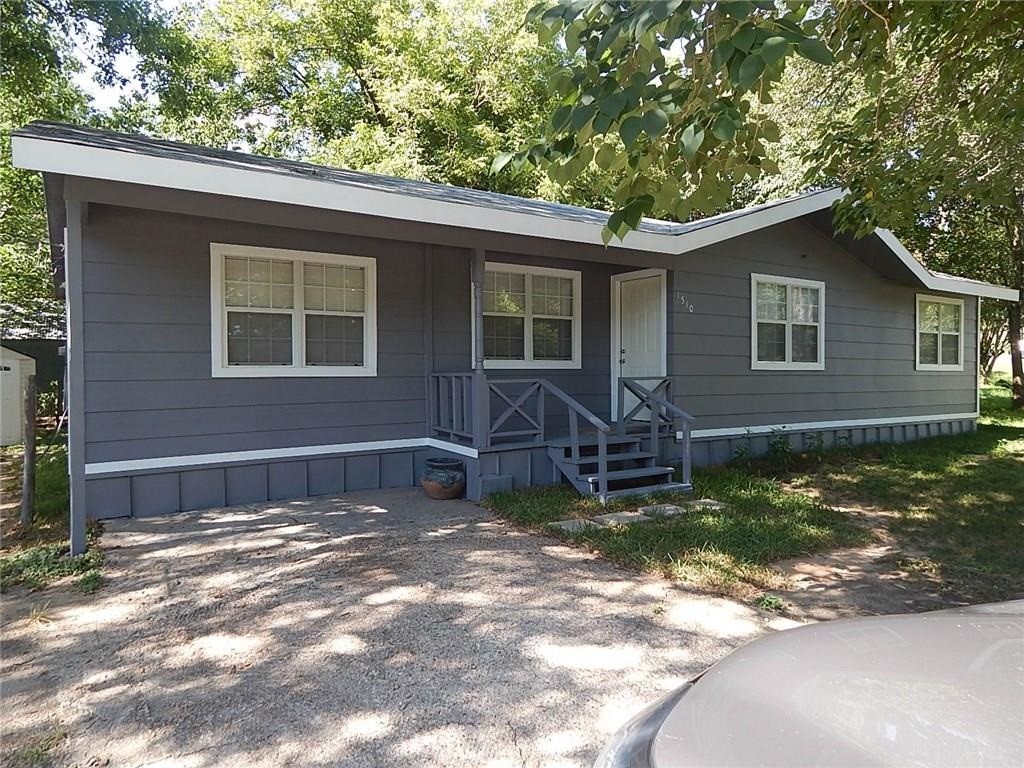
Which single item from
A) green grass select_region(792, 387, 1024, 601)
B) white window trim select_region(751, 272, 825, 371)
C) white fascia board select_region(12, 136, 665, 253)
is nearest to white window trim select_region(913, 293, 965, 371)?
green grass select_region(792, 387, 1024, 601)

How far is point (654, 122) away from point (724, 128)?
0.84ft

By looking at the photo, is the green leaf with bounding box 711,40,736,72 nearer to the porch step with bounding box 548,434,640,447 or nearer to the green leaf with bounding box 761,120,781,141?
the green leaf with bounding box 761,120,781,141

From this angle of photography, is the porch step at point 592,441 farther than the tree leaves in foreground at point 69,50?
No

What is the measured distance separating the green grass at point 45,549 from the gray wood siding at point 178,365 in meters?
0.65

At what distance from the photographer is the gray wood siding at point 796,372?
25.5ft

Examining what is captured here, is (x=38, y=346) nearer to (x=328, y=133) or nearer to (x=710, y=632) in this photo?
(x=328, y=133)

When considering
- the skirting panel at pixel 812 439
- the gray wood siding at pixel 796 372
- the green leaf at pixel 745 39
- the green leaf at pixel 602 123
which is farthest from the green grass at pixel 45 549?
the skirting panel at pixel 812 439

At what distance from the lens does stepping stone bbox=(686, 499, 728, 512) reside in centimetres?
551

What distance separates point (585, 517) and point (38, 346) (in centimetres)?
1321

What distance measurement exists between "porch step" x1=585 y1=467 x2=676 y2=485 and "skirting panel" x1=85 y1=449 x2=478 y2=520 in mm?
1114

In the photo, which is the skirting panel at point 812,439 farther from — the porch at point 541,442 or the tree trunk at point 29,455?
the tree trunk at point 29,455

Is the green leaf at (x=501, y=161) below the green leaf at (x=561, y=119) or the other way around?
below

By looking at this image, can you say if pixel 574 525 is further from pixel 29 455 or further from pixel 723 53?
pixel 29 455

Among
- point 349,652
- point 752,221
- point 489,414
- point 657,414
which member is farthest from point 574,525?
→ point 752,221
